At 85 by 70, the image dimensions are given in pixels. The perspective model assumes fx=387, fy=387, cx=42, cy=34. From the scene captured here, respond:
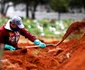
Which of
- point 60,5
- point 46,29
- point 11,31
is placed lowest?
point 60,5

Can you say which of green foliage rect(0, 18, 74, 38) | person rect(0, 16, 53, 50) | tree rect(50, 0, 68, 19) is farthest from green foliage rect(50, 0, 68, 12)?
person rect(0, 16, 53, 50)

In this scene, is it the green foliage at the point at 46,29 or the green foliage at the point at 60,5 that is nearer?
the green foliage at the point at 46,29

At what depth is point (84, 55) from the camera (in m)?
8.03

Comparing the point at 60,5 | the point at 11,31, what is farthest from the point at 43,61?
the point at 60,5

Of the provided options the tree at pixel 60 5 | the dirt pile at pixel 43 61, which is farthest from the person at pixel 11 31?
the tree at pixel 60 5

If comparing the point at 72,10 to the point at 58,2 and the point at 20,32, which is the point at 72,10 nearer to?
the point at 58,2

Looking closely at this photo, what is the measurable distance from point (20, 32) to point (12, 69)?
3.79 metres

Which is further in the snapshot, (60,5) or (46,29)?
(60,5)

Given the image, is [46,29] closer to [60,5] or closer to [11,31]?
[60,5]

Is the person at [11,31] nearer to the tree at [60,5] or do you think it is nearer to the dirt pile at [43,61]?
the dirt pile at [43,61]

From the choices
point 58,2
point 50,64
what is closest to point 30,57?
point 50,64

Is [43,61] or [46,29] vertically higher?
[43,61]

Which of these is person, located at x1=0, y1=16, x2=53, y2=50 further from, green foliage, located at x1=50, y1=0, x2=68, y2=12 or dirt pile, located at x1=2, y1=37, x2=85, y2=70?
green foliage, located at x1=50, y1=0, x2=68, y2=12

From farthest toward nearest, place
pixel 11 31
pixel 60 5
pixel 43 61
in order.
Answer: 1. pixel 60 5
2. pixel 11 31
3. pixel 43 61
